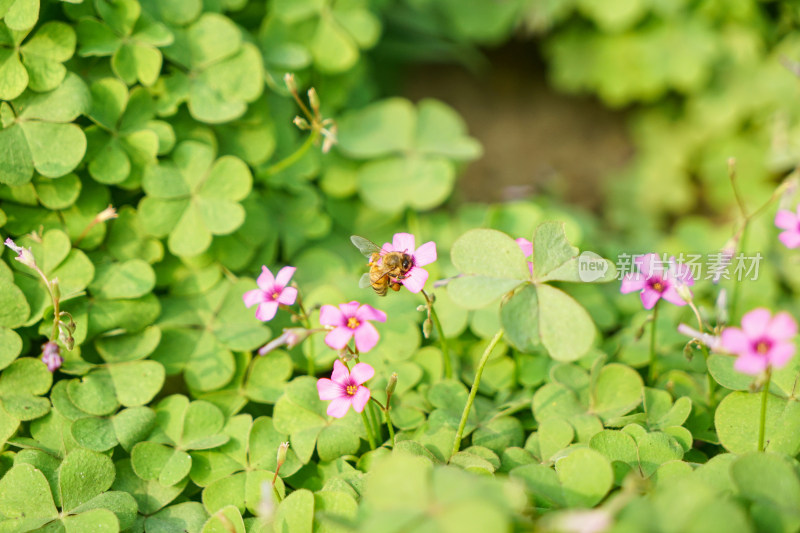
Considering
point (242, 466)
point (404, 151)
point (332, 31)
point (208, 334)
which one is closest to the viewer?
point (242, 466)

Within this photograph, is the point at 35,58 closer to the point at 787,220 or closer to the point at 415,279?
the point at 415,279

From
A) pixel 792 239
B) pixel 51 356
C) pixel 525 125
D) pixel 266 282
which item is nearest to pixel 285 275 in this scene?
pixel 266 282

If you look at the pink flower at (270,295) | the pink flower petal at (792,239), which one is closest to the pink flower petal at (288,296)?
the pink flower at (270,295)

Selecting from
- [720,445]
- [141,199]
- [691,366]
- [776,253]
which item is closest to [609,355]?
[691,366]

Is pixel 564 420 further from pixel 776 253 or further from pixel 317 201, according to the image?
pixel 776 253

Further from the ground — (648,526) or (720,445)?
(648,526)

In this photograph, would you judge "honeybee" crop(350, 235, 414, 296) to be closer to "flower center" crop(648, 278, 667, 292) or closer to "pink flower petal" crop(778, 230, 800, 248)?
"flower center" crop(648, 278, 667, 292)
